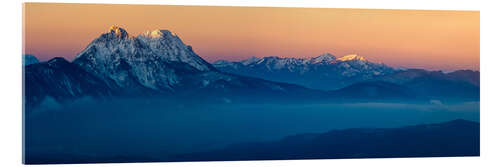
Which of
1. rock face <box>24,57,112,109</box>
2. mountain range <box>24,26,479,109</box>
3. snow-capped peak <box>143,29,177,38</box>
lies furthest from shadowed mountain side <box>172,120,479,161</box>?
snow-capped peak <box>143,29,177,38</box>

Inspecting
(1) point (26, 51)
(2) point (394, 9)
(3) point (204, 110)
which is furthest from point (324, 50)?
(1) point (26, 51)

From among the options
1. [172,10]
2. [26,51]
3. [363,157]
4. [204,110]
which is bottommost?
[363,157]

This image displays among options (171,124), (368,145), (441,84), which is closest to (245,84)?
(171,124)

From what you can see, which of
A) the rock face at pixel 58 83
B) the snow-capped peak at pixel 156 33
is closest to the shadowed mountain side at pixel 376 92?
the snow-capped peak at pixel 156 33

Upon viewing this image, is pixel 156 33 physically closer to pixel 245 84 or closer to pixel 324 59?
pixel 245 84

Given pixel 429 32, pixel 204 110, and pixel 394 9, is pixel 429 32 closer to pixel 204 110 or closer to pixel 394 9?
pixel 394 9

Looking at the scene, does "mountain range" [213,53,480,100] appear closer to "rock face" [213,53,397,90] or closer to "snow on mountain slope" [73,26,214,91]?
"rock face" [213,53,397,90]
